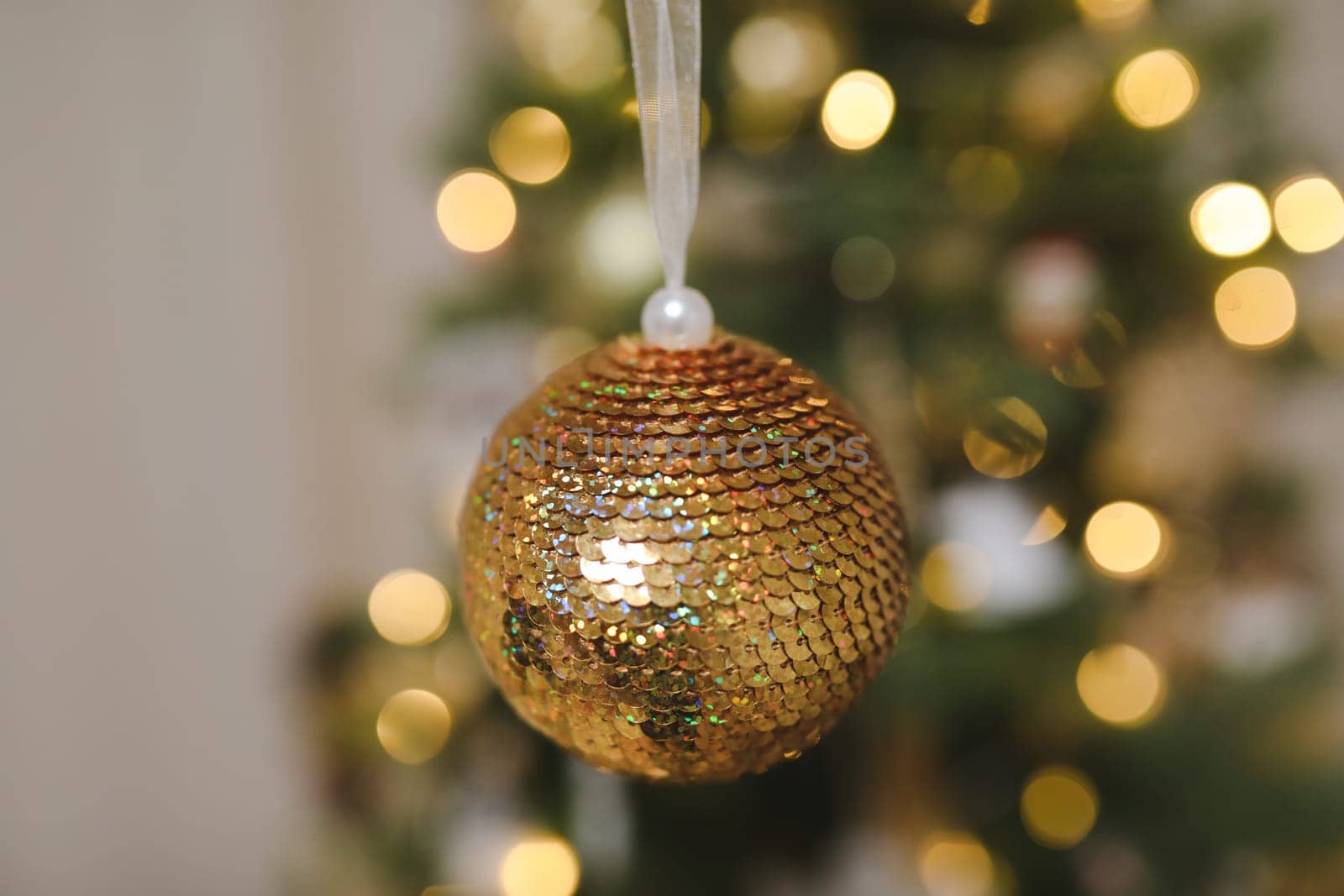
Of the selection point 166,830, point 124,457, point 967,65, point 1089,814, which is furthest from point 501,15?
point 166,830

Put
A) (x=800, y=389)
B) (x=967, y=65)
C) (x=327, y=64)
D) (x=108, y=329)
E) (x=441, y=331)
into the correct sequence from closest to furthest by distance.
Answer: (x=800, y=389), (x=967, y=65), (x=441, y=331), (x=108, y=329), (x=327, y=64)

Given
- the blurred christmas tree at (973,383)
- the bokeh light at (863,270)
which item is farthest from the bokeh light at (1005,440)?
the bokeh light at (863,270)

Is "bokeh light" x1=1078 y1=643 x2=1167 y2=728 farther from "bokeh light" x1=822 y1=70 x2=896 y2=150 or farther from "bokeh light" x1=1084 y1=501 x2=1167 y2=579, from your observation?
"bokeh light" x1=822 y1=70 x2=896 y2=150

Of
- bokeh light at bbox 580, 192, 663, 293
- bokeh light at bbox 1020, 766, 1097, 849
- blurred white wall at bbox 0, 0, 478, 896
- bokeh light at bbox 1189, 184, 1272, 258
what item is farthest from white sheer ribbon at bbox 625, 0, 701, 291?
blurred white wall at bbox 0, 0, 478, 896

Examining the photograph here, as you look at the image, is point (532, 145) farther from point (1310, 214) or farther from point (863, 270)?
point (1310, 214)

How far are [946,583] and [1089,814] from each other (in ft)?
0.86

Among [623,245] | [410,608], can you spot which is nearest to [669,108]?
[623,245]

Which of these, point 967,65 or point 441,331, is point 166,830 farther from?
point 967,65

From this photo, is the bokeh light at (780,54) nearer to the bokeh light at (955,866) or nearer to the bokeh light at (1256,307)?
the bokeh light at (1256,307)

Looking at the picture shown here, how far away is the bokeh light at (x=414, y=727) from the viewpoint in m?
0.90

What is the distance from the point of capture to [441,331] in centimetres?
89

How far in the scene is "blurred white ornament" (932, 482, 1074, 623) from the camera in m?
0.78

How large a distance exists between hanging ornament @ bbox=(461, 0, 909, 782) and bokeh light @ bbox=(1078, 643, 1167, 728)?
0.57 metres

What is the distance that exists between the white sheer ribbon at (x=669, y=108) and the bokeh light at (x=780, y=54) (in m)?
0.41
